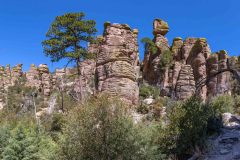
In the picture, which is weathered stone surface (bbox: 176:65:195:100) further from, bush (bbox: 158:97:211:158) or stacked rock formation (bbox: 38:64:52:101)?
stacked rock formation (bbox: 38:64:52:101)

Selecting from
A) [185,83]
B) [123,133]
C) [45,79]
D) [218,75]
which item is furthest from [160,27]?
[123,133]

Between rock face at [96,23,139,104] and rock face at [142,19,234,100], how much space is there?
14.7m

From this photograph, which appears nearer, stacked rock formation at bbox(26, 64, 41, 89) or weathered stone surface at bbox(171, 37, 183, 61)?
weathered stone surface at bbox(171, 37, 183, 61)

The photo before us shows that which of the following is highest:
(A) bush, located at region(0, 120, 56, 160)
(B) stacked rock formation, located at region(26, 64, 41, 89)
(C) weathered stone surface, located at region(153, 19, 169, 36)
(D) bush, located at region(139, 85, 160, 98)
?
(C) weathered stone surface, located at region(153, 19, 169, 36)

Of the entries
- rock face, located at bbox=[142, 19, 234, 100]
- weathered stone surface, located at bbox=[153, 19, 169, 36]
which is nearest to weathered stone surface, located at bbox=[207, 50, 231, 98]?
rock face, located at bbox=[142, 19, 234, 100]

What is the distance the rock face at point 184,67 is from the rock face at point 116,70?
578 inches

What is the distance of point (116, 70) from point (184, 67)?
19.0m

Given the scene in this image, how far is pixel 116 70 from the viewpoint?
30.2m

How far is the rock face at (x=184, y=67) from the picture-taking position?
153ft

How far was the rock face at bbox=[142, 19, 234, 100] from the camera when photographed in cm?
4670

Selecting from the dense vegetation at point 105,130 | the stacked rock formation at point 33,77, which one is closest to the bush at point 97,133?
the dense vegetation at point 105,130

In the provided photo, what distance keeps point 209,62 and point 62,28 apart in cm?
2849

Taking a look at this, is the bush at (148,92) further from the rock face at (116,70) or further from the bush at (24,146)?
the bush at (24,146)

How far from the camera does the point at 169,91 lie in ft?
161
